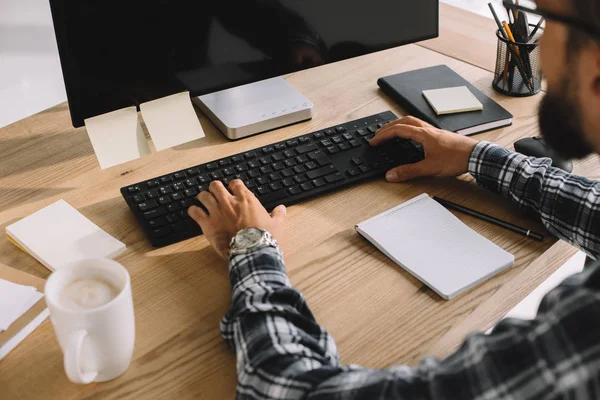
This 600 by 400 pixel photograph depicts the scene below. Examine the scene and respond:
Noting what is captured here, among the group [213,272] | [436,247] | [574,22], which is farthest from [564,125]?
[213,272]

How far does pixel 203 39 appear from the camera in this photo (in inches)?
46.0

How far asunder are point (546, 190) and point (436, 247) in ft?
0.69

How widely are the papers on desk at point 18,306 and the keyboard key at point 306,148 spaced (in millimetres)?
489

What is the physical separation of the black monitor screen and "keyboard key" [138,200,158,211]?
0.59ft

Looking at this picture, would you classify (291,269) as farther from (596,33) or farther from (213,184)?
(596,33)

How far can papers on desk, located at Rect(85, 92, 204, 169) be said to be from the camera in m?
1.12

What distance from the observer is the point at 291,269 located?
1.00 metres

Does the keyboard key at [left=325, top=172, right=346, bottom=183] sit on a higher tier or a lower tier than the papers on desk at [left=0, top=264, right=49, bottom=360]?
higher

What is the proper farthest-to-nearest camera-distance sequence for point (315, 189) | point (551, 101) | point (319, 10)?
point (319, 10) → point (315, 189) → point (551, 101)

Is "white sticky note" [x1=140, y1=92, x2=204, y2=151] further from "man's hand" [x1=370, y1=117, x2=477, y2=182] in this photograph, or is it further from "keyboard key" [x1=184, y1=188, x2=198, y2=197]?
"man's hand" [x1=370, y1=117, x2=477, y2=182]

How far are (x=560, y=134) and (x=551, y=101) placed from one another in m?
0.06

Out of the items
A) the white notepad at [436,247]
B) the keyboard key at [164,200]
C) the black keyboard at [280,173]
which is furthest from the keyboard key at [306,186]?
Answer: the keyboard key at [164,200]

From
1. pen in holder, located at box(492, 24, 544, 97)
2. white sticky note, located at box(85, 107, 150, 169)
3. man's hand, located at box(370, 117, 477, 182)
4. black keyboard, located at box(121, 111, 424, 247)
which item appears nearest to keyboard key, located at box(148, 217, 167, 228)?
black keyboard, located at box(121, 111, 424, 247)

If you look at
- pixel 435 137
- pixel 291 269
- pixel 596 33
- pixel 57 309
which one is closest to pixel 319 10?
pixel 435 137
